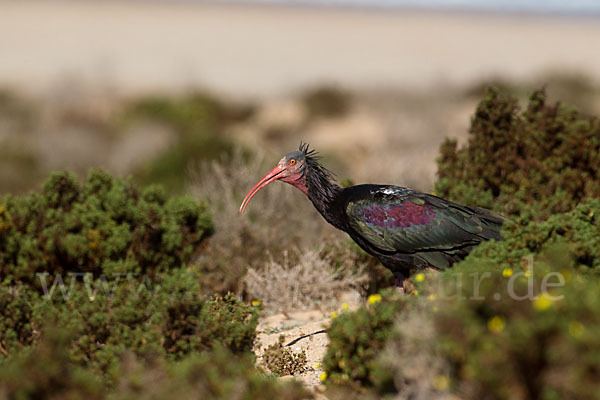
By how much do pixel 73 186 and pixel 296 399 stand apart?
4.53 m

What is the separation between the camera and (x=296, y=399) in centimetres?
381

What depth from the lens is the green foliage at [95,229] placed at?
23.3 ft

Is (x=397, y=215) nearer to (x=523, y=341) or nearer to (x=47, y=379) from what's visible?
(x=523, y=341)

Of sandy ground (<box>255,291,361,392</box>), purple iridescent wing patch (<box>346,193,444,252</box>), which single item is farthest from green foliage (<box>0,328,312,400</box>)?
purple iridescent wing patch (<box>346,193,444,252</box>)

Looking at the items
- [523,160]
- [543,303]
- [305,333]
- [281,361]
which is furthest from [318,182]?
[543,303]

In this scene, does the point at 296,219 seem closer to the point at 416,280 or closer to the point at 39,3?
the point at 416,280

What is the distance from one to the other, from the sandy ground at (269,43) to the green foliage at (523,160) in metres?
31.4

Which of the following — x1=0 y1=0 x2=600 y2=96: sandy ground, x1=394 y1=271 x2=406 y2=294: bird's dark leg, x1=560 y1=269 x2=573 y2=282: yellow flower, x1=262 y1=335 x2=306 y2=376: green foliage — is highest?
x1=0 y1=0 x2=600 y2=96: sandy ground

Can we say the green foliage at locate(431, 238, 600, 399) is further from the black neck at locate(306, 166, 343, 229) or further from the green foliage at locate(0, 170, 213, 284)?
the green foliage at locate(0, 170, 213, 284)

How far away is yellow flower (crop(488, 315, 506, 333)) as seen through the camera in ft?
11.1

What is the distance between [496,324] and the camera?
11.1ft

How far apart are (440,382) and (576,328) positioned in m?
0.67

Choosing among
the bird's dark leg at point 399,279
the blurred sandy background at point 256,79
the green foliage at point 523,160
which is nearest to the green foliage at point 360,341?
the bird's dark leg at point 399,279

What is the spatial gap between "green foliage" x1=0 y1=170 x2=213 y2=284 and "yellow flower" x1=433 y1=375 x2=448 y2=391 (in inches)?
169
